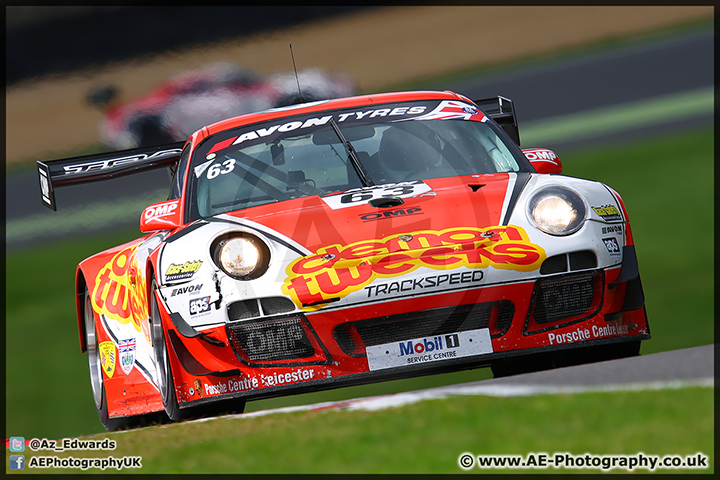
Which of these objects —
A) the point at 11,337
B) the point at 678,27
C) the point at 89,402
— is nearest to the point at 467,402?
the point at 89,402

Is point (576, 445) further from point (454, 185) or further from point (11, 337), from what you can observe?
point (11, 337)

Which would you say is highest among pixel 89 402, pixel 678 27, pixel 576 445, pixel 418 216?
pixel 678 27

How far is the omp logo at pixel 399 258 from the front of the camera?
4441mm

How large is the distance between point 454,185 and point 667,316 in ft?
19.0

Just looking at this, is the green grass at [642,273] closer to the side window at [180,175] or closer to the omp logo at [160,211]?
the side window at [180,175]

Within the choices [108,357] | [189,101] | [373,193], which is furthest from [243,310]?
[189,101]

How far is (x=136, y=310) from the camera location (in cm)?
568

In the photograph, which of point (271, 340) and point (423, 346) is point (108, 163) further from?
point (423, 346)

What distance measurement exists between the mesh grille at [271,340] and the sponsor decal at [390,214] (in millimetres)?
568

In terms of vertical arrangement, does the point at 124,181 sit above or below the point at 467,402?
above

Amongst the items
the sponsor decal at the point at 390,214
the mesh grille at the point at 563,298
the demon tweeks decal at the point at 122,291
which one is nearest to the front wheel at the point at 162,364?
the demon tweeks decal at the point at 122,291

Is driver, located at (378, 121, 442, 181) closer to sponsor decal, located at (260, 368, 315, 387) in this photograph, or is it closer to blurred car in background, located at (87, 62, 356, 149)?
sponsor decal, located at (260, 368, 315, 387)

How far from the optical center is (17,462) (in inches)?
163

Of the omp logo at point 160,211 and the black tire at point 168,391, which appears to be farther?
the omp logo at point 160,211
